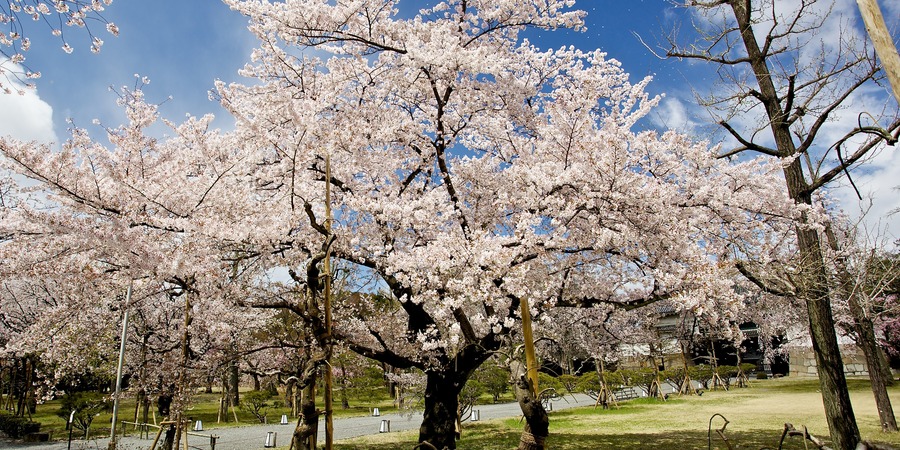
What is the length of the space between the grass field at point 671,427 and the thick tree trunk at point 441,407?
81.5 inches

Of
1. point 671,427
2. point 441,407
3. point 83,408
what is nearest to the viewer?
point 441,407

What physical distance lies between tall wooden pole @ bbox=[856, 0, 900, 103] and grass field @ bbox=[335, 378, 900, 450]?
630cm

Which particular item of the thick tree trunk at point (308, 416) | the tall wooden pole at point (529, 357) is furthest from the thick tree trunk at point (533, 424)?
the thick tree trunk at point (308, 416)

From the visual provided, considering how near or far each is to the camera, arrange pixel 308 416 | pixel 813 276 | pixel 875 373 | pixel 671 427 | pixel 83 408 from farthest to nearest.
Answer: pixel 83 408
pixel 671 427
pixel 875 373
pixel 813 276
pixel 308 416

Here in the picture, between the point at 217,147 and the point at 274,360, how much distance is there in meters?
12.9

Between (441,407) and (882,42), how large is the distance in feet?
28.9

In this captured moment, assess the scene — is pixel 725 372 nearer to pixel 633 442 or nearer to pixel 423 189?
pixel 633 442

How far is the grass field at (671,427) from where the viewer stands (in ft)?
35.0

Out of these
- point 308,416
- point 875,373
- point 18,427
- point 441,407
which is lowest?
point 18,427

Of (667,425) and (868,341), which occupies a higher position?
(868,341)

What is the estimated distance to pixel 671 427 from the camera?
1330 centimetres

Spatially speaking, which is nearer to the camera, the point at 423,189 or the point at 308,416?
the point at 308,416

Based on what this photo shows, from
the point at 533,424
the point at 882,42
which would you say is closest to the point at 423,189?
the point at 533,424

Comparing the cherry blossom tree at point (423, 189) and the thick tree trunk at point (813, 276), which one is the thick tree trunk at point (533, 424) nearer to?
the cherry blossom tree at point (423, 189)
